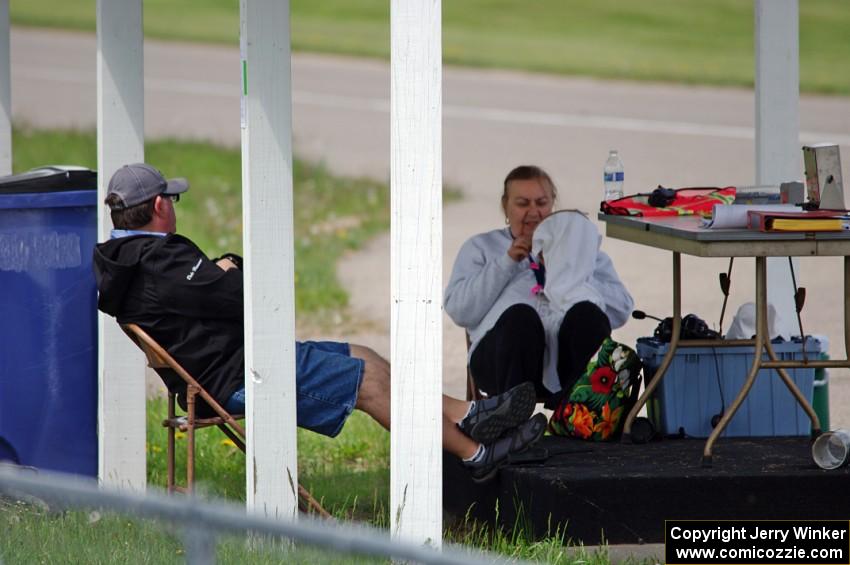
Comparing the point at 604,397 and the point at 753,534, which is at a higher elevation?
the point at 604,397

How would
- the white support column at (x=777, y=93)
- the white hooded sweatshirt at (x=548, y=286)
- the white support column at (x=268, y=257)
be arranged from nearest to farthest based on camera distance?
the white support column at (x=268, y=257) < the white hooded sweatshirt at (x=548, y=286) < the white support column at (x=777, y=93)

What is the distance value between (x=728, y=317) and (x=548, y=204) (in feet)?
12.1

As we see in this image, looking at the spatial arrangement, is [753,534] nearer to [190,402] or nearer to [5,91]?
[190,402]

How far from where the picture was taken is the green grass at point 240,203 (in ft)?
36.3

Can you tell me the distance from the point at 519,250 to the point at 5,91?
7.16 ft

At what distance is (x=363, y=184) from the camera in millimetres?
14797

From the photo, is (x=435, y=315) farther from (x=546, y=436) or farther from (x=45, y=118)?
(x=45, y=118)

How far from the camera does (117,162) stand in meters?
5.66

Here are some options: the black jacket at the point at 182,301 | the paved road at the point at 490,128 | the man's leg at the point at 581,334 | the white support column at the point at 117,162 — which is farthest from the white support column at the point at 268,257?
the paved road at the point at 490,128

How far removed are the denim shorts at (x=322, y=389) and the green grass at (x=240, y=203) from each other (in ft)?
15.2

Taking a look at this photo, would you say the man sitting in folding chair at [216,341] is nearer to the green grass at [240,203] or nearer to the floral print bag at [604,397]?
the floral print bag at [604,397]

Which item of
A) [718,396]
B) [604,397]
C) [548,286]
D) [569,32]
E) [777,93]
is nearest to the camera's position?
[604,397]

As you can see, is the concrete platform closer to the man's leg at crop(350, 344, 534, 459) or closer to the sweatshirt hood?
the man's leg at crop(350, 344, 534, 459)

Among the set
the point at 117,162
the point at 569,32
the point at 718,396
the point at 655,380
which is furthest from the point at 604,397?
the point at 569,32
